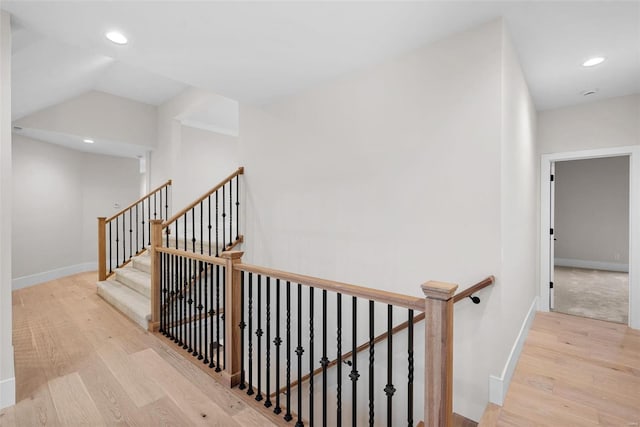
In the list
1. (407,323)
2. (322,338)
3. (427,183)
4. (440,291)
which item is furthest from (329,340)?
(440,291)

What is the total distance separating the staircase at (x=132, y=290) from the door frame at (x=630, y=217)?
5.00 m

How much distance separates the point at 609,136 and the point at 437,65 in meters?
2.79

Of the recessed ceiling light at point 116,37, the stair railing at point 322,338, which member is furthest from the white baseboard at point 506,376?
the recessed ceiling light at point 116,37

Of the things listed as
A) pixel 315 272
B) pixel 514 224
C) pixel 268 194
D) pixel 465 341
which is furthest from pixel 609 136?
pixel 268 194

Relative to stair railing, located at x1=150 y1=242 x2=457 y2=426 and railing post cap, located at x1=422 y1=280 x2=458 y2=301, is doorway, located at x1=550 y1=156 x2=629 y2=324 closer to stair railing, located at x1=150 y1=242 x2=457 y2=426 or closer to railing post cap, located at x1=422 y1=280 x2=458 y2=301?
stair railing, located at x1=150 y1=242 x2=457 y2=426

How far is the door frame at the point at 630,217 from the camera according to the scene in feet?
11.2

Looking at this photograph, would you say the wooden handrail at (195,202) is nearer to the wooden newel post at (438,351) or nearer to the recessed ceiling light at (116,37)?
the recessed ceiling light at (116,37)

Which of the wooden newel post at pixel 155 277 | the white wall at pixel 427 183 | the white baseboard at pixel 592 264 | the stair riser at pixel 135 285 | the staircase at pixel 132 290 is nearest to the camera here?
the white wall at pixel 427 183

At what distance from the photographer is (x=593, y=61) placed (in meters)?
2.71

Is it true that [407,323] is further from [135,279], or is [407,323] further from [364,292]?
[135,279]

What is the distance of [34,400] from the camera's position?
204 centimetres

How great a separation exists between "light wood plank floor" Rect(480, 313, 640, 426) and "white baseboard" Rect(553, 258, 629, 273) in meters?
4.16

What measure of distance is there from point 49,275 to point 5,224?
4.69m

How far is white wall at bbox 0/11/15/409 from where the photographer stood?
1940mm
